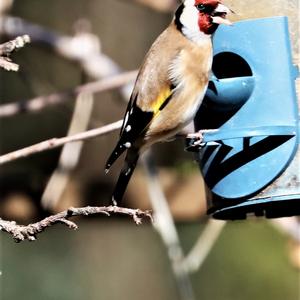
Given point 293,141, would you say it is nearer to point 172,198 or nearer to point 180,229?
point 172,198

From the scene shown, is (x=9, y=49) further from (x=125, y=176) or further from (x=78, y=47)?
(x=78, y=47)

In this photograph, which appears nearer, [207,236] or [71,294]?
[207,236]

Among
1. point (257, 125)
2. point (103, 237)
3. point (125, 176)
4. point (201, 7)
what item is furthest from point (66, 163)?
point (103, 237)

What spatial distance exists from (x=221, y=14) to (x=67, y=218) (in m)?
0.96

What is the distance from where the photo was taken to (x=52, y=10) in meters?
5.55

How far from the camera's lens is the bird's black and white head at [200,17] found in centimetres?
294

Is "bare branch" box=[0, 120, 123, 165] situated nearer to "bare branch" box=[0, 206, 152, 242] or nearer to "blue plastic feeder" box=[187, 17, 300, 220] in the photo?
"blue plastic feeder" box=[187, 17, 300, 220]

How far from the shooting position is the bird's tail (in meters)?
2.99

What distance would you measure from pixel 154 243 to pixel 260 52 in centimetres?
275

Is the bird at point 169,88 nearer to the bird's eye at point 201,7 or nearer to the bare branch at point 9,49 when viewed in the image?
the bird's eye at point 201,7

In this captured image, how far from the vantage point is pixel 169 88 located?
9.82 feet

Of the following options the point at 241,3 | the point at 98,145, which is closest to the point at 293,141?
the point at 241,3

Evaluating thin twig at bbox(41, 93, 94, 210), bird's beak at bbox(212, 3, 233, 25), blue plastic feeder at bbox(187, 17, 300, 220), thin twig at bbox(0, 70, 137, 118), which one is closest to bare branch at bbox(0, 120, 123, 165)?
blue plastic feeder at bbox(187, 17, 300, 220)

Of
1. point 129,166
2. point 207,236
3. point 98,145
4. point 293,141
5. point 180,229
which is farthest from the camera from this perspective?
point 180,229
